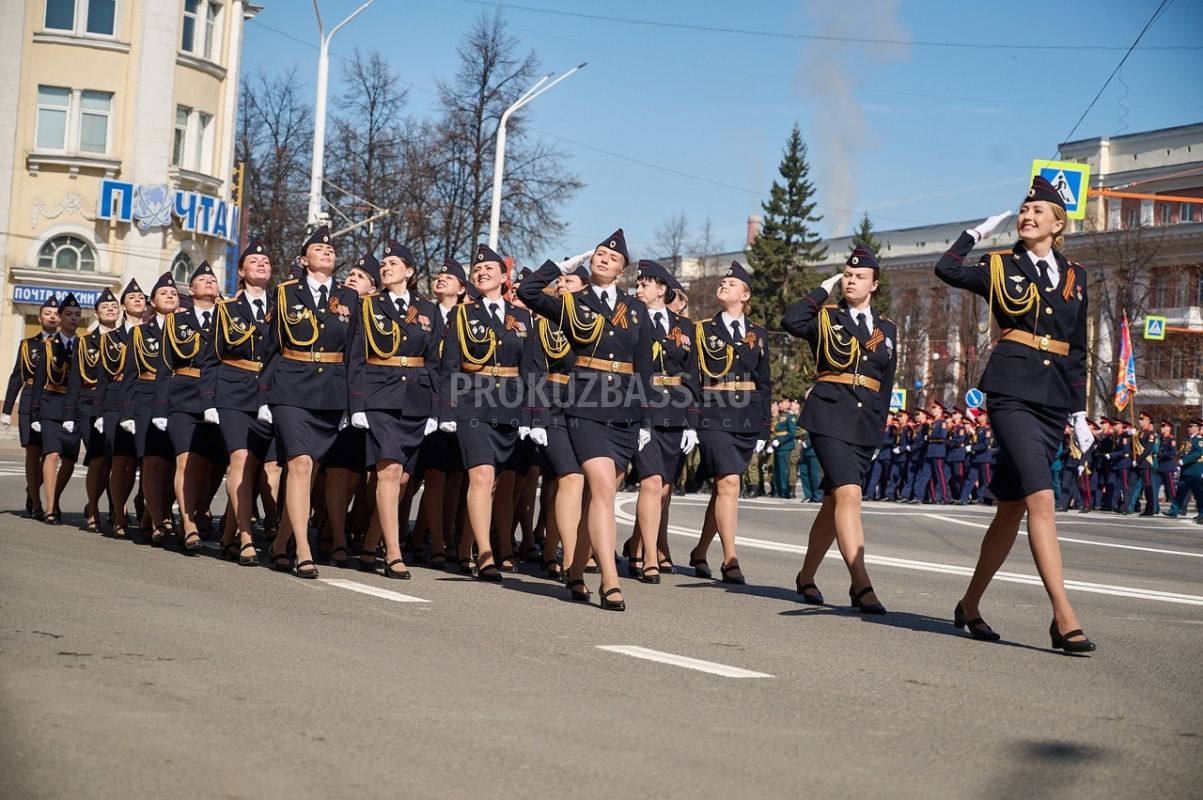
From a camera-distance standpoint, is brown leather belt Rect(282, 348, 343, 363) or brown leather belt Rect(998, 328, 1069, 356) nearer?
brown leather belt Rect(998, 328, 1069, 356)

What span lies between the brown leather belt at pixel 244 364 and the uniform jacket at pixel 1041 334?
571cm

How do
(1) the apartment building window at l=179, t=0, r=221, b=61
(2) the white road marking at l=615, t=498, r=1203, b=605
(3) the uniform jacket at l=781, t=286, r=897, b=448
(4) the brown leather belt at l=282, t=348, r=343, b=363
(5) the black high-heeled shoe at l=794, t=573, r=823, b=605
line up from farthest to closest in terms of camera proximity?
1. (1) the apartment building window at l=179, t=0, r=221, b=61
2. (2) the white road marking at l=615, t=498, r=1203, b=605
3. (4) the brown leather belt at l=282, t=348, r=343, b=363
4. (5) the black high-heeled shoe at l=794, t=573, r=823, b=605
5. (3) the uniform jacket at l=781, t=286, r=897, b=448

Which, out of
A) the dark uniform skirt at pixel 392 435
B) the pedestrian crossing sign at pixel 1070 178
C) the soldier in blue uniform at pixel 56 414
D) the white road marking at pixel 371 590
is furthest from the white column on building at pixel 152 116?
the white road marking at pixel 371 590

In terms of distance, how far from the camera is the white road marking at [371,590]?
990 centimetres

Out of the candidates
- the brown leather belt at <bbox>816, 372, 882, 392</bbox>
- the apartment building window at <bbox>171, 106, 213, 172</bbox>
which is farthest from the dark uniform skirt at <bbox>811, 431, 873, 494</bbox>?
the apartment building window at <bbox>171, 106, 213, 172</bbox>

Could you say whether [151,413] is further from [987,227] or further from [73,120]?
Result: [73,120]

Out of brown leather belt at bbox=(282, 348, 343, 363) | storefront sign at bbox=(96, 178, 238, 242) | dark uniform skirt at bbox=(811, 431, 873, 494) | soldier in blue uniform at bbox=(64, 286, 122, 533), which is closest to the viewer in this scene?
dark uniform skirt at bbox=(811, 431, 873, 494)

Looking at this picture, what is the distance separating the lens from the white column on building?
4688 centimetres

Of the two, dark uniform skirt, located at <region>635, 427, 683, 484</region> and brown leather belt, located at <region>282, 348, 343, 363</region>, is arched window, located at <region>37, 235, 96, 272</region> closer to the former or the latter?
brown leather belt, located at <region>282, 348, 343, 363</region>

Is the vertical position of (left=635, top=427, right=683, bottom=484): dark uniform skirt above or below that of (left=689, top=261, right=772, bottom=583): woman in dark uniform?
below

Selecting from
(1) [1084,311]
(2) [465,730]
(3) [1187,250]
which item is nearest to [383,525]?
(1) [1084,311]

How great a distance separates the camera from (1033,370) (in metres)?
8.56

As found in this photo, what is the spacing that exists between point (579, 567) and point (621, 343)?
56.9 inches

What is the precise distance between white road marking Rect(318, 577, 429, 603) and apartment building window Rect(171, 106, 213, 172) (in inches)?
1543
